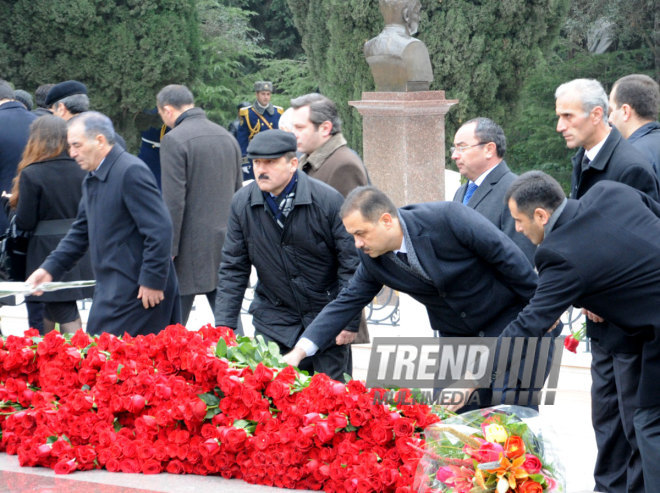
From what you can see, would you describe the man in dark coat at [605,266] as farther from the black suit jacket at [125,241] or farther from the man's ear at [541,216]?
the black suit jacket at [125,241]

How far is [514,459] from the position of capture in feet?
8.68

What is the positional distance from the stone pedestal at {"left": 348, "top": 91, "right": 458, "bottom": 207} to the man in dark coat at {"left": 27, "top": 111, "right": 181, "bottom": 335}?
175 inches

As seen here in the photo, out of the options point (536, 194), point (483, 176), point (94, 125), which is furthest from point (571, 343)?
point (94, 125)

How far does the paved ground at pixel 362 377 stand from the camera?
3273 mm

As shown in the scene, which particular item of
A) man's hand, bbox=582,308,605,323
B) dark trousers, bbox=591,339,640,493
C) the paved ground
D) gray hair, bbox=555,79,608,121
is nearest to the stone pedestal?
the paved ground

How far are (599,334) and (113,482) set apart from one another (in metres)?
1.88

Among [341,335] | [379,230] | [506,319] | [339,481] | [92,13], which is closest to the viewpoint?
[339,481]

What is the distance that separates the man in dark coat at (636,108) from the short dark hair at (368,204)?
169 centimetres

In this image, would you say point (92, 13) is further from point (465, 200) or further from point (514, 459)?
point (514, 459)

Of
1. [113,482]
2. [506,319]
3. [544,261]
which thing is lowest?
[113,482]

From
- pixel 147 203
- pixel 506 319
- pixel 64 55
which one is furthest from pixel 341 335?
pixel 64 55

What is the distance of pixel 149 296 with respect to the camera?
4961 mm

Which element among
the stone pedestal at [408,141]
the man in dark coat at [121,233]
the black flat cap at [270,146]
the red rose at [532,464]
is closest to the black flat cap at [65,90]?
the man in dark coat at [121,233]

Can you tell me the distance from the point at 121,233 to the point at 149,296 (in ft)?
1.14
